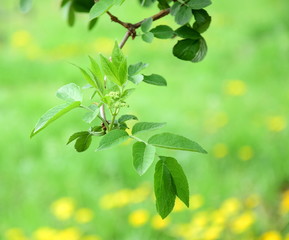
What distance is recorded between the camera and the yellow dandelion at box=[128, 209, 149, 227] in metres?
2.11

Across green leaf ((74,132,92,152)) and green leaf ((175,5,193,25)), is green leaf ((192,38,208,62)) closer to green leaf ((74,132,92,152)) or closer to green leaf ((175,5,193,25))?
green leaf ((175,5,193,25))

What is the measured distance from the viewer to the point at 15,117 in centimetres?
333

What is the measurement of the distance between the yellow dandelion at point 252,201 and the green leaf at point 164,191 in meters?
1.78

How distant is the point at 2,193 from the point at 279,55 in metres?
2.63

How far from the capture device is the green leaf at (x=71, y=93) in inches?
22.6

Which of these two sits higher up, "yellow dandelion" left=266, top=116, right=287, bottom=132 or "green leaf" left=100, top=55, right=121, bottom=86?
"yellow dandelion" left=266, top=116, right=287, bottom=132

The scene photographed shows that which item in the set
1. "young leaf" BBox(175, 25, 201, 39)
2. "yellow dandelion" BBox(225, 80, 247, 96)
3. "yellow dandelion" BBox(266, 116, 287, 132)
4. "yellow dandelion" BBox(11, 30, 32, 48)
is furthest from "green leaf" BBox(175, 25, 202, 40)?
"yellow dandelion" BBox(11, 30, 32, 48)

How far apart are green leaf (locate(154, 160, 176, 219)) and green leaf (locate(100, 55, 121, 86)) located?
108 mm

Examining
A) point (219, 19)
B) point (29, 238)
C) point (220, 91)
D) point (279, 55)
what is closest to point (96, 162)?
point (29, 238)

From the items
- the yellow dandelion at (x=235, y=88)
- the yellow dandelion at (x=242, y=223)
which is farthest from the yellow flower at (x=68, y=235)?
the yellow dandelion at (x=235, y=88)

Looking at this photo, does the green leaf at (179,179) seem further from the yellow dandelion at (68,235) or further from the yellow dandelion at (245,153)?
the yellow dandelion at (245,153)

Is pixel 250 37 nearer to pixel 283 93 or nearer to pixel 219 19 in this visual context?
pixel 219 19

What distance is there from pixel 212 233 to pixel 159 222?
0.86 ft

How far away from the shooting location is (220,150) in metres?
2.84
